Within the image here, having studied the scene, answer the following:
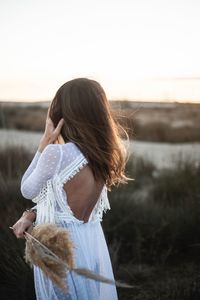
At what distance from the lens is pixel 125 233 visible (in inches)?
217

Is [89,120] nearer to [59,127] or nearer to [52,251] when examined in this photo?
[59,127]

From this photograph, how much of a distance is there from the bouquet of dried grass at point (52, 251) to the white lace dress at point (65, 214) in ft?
0.69

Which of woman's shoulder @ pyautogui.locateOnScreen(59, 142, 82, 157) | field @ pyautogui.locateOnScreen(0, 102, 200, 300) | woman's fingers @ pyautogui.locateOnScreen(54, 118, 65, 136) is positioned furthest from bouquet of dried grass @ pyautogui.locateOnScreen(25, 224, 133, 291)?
field @ pyautogui.locateOnScreen(0, 102, 200, 300)

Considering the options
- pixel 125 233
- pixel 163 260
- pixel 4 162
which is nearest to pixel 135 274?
pixel 163 260

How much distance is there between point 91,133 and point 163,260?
2.74 metres

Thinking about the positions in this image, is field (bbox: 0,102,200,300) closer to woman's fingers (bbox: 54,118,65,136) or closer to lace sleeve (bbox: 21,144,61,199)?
woman's fingers (bbox: 54,118,65,136)

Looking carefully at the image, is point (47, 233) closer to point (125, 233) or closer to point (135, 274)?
point (135, 274)

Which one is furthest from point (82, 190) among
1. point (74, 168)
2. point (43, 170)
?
point (43, 170)

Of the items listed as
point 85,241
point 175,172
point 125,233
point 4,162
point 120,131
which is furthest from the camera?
point 4,162

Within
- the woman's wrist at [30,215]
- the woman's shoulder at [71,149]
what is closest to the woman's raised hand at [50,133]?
the woman's shoulder at [71,149]

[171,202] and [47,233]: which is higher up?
[47,233]

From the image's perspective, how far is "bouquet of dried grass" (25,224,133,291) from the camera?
2299 mm

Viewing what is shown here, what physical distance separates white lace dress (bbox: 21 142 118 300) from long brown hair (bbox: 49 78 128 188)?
0.06 m

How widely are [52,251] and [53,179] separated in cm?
39
